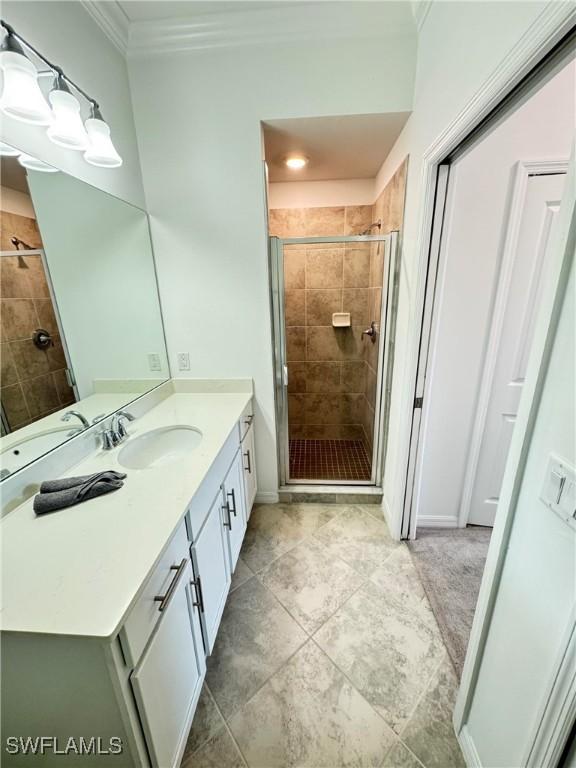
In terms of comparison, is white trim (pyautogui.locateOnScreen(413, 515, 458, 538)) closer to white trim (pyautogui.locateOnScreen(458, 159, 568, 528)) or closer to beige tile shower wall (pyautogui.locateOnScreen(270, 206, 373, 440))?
white trim (pyautogui.locateOnScreen(458, 159, 568, 528))

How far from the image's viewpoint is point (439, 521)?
195 centimetres

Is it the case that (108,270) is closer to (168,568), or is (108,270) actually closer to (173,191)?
(173,191)

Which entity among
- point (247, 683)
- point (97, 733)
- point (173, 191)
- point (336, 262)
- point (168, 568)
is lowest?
point (247, 683)

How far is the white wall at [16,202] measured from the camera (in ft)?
3.19

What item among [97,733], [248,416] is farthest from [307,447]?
[97,733]

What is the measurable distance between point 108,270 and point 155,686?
1.65 meters

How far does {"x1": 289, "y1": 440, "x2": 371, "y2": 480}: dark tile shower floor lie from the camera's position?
8.07ft

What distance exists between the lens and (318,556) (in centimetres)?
176

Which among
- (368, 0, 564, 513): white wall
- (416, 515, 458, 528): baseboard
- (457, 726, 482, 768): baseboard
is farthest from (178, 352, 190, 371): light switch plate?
(457, 726, 482, 768): baseboard

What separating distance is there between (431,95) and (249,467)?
2077 mm

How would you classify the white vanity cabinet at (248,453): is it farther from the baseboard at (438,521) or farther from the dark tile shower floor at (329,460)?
the baseboard at (438,521)

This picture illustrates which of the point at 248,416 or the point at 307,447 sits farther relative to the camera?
the point at 307,447

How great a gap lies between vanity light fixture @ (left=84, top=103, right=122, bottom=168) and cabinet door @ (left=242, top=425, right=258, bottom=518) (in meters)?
1.49

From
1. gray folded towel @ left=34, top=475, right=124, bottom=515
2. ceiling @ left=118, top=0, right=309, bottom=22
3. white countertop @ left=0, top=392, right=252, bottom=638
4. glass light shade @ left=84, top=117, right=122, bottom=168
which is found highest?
ceiling @ left=118, top=0, right=309, bottom=22
